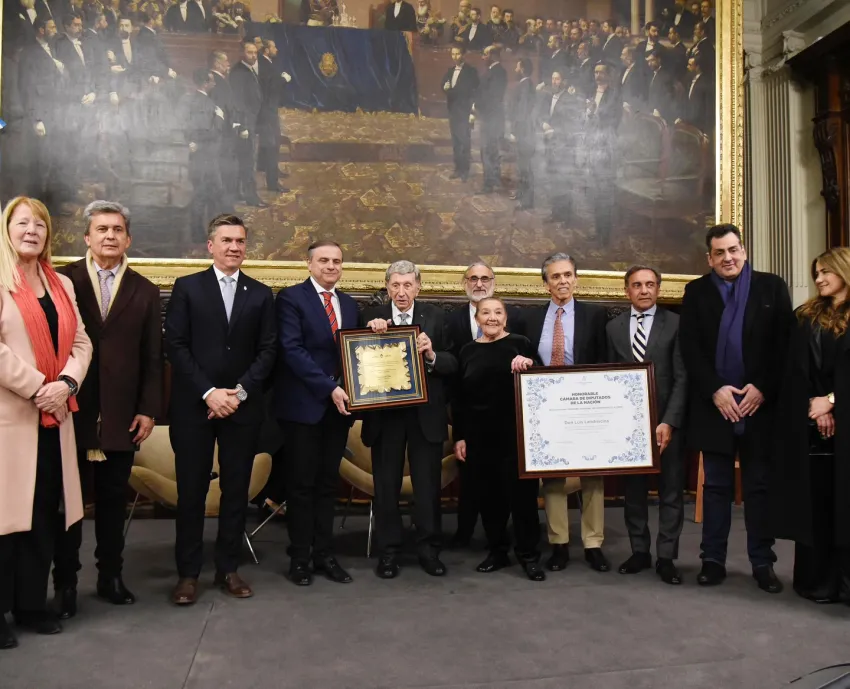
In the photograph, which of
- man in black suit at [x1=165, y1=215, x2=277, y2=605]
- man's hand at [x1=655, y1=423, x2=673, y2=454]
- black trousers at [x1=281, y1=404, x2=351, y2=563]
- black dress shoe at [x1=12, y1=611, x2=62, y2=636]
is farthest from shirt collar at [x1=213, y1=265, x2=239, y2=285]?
man's hand at [x1=655, y1=423, x2=673, y2=454]

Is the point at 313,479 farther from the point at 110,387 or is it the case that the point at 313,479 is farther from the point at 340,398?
the point at 110,387

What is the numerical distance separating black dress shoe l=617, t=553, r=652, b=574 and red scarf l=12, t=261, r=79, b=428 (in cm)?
309

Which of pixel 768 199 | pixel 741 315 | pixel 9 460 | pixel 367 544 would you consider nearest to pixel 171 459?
pixel 367 544

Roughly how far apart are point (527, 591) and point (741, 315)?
1.93 metres

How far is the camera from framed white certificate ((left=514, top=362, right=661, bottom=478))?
4.24 meters

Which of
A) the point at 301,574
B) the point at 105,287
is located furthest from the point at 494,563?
the point at 105,287

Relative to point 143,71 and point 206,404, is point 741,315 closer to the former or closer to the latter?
point 206,404

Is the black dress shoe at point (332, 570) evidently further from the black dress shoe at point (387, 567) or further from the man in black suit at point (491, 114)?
the man in black suit at point (491, 114)

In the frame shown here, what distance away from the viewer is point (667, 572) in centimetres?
418

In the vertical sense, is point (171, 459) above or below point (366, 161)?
below

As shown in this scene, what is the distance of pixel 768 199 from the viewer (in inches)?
315

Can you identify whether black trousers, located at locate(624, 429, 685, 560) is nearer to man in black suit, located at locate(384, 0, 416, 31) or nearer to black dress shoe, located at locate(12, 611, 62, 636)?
black dress shoe, located at locate(12, 611, 62, 636)

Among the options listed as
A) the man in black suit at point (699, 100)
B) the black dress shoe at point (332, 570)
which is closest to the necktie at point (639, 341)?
the black dress shoe at point (332, 570)

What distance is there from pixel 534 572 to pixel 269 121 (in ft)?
15.0
